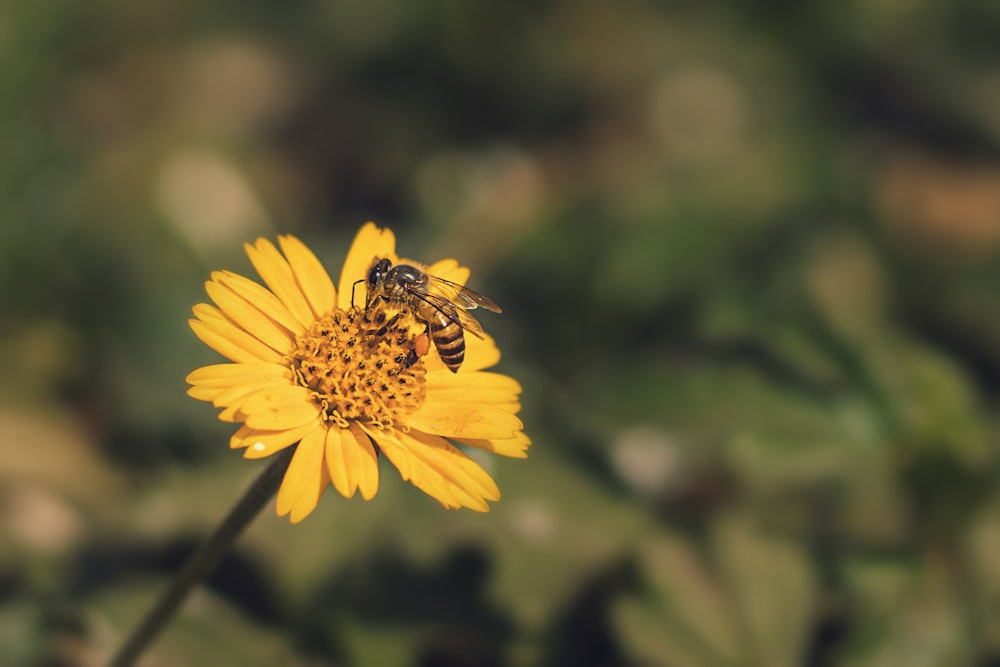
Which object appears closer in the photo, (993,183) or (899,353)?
(899,353)

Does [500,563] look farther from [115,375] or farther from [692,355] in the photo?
[115,375]

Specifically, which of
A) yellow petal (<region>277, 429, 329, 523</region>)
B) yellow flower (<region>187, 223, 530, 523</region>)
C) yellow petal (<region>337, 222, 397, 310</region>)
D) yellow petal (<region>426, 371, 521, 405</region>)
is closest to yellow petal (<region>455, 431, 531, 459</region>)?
yellow flower (<region>187, 223, 530, 523</region>)

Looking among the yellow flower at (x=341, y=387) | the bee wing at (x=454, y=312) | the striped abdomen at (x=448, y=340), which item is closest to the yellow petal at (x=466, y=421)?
the yellow flower at (x=341, y=387)

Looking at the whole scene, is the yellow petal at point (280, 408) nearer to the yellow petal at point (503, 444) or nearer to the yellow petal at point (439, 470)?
the yellow petal at point (439, 470)

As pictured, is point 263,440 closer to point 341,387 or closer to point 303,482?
point 303,482

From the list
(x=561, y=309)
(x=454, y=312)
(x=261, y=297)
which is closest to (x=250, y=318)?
(x=261, y=297)

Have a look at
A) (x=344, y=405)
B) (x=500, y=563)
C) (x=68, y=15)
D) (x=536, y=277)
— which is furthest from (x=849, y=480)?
(x=68, y=15)

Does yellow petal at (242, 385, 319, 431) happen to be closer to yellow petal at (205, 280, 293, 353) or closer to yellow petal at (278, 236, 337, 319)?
yellow petal at (205, 280, 293, 353)

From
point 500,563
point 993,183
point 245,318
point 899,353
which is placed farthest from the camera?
point 993,183
